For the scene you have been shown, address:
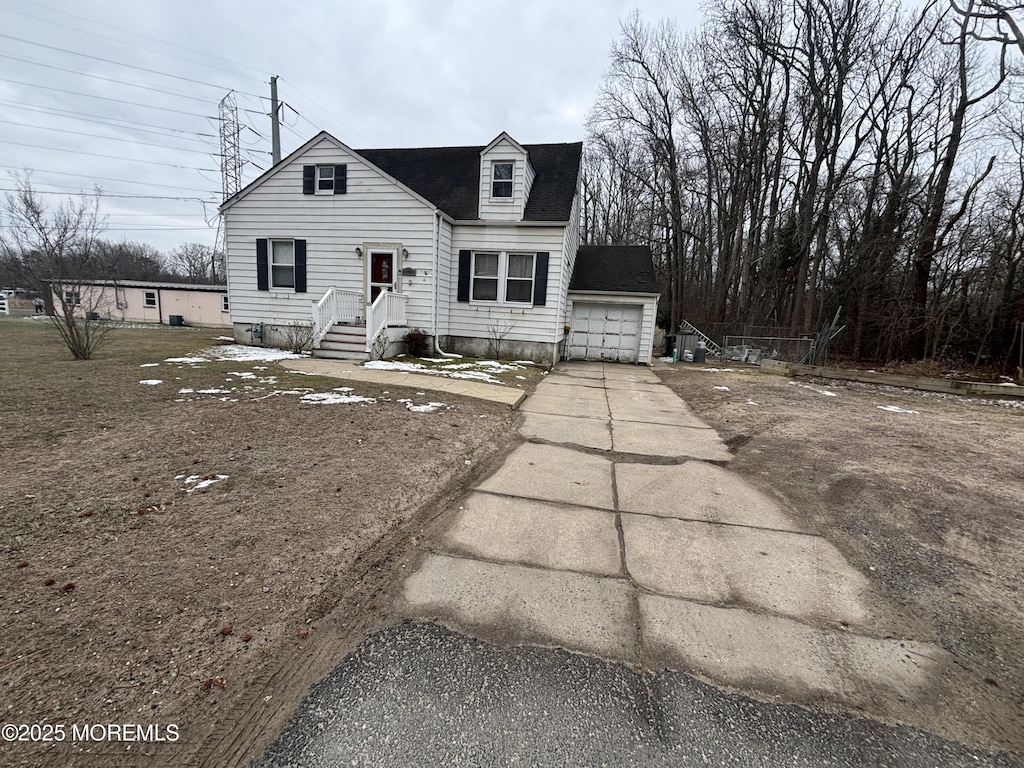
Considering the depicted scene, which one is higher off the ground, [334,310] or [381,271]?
[381,271]

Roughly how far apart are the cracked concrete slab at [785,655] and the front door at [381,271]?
1139 cm

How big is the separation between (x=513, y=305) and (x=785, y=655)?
1142cm

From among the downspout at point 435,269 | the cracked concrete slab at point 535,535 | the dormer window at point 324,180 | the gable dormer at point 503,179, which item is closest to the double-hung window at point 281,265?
the dormer window at point 324,180

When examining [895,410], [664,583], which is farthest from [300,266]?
[895,410]

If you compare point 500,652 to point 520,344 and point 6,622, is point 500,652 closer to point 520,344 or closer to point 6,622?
point 6,622

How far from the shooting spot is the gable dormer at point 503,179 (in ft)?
41.3

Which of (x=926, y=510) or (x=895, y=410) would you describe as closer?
(x=926, y=510)

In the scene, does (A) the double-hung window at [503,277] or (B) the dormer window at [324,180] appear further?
(A) the double-hung window at [503,277]

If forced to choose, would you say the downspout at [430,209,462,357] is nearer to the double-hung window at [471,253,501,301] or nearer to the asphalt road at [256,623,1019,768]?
the double-hung window at [471,253,501,301]

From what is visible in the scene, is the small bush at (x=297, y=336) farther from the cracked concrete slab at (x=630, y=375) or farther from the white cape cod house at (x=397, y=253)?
the cracked concrete slab at (x=630, y=375)

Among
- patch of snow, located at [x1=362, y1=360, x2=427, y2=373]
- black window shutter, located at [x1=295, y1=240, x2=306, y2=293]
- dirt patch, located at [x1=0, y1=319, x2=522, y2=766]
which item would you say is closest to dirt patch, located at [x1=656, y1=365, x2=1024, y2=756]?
dirt patch, located at [x1=0, y1=319, x2=522, y2=766]

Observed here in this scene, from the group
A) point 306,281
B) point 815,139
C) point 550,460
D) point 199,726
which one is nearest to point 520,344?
point 306,281

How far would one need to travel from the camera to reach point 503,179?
41.9 feet

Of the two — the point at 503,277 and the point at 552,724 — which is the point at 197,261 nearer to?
the point at 503,277
